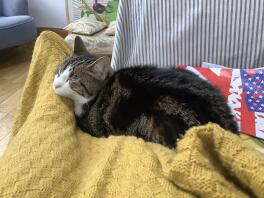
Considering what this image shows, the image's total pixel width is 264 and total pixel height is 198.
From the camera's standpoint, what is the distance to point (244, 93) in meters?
1.19

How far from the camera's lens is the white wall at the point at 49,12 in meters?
3.31

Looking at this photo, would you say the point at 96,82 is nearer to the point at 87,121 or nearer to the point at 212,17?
the point at 87,121

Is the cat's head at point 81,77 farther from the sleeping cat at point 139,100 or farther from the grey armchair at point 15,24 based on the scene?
the grey armchair at point 15,24

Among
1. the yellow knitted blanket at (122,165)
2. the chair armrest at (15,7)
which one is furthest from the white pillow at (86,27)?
the yellow knitted blanket at (122,165)

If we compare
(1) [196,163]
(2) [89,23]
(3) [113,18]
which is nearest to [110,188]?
(1) [196,163]

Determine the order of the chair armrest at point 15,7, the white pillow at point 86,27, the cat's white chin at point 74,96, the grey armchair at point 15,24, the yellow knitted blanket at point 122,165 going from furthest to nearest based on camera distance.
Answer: the chair armrest at point 15,7 → the grey armchair at point 15,24 → the white pillow at point 86,27 → the cat's white chin at point 74,96 → the yellow knitted blanket at point 122,165

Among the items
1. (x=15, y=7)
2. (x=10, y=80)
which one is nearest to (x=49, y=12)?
(x=15, y=7)

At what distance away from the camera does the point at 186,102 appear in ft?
2.98

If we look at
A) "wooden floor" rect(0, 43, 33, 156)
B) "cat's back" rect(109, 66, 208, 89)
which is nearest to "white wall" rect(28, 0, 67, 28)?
"wooden floor" rect(0, 43, 33, 156)

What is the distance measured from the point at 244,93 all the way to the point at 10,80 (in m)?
1.99

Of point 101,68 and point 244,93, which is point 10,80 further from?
point 244,93

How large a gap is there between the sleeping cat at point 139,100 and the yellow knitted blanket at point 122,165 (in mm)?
69

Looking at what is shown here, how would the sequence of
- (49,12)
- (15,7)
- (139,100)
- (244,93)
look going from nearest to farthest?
(139,100) < (244,93) < (15,7) < (49,12)

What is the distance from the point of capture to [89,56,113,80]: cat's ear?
1067 mm
